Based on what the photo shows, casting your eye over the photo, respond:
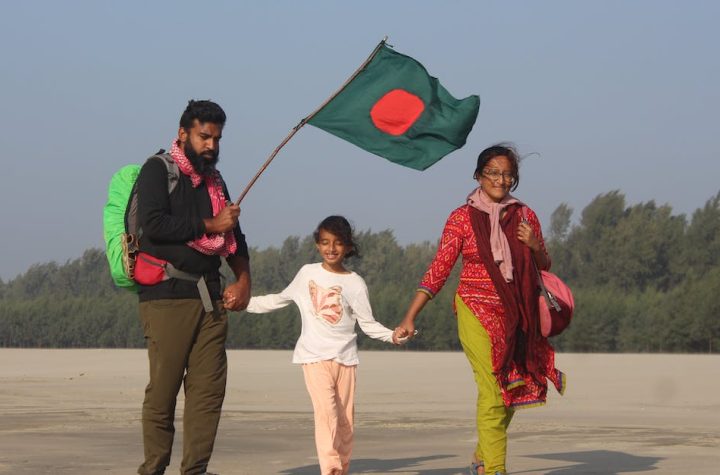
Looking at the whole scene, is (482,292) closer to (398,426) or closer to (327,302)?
(327,302)

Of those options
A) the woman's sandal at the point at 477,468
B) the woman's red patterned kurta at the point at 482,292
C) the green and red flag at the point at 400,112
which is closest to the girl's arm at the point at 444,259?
the woman's red patterned kurta at the point at 482,292

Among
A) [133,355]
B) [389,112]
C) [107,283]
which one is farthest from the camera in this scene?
[107,283]

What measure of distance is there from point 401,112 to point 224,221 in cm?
174

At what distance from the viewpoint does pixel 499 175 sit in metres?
8.01

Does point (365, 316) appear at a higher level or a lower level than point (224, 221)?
lower

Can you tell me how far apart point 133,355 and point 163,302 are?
115 feet

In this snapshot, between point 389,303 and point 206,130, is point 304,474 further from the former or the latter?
point 389,303

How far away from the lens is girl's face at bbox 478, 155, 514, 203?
802 centimetres

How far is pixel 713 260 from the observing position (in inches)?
3044

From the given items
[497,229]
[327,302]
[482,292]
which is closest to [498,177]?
[497,229]

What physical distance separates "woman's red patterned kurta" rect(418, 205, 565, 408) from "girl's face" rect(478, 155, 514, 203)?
19 cm

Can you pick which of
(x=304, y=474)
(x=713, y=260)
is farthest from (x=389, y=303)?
(x=304, y=474)

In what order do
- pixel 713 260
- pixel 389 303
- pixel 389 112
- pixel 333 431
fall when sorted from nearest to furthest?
1. pixel 333 431
2. pixel 389 112
3. pixel 389 303
4. pixel 713 260

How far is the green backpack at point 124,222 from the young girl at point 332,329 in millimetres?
1154
